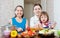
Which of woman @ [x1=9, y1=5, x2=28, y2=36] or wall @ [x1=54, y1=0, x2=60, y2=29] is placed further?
wall @ [x1=54, y1=0, x2=60, y2=29]

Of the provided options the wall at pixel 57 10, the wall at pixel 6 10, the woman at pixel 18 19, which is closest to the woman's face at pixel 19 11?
the woman at pixel 18 19

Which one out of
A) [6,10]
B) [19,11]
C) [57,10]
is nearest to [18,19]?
[19,11]

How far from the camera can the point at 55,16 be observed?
2.64m

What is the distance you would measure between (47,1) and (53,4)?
11 centimetres

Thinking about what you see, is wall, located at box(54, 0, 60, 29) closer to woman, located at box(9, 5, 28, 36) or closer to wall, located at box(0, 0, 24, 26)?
wall, located at box(0, 0, 24, 26)

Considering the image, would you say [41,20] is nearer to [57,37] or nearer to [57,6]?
[57,37]

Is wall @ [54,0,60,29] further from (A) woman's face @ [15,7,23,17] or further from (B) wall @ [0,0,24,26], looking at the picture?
(A) woman's face @ [15,7,23,17]

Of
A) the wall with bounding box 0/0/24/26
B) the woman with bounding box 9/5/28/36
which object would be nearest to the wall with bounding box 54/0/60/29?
the wall with bounding box 0/0/24/26

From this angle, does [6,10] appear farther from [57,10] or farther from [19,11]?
[19,11]

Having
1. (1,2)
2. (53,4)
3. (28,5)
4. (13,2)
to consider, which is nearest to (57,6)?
(53,4)

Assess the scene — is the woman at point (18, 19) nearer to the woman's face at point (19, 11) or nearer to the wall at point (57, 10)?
the woman's face at point (19, 11)

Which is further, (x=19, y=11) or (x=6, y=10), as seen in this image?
(x=6, y=10)

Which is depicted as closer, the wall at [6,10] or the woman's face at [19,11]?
the woman's face at [19,11]

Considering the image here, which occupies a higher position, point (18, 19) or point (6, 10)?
point (6, 10)
